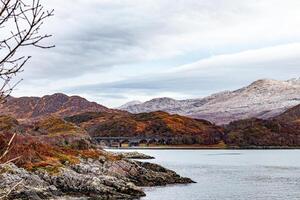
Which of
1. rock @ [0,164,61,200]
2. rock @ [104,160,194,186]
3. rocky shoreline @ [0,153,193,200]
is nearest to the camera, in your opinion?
rock @ [0,164,61,200]

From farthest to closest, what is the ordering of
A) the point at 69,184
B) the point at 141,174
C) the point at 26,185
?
1. the point at 141,174
2. the point at 69,184
3. the point at 26,185

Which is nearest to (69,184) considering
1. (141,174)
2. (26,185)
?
(26,185)

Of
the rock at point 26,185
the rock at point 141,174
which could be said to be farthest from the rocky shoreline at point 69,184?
the rock at point 141,174

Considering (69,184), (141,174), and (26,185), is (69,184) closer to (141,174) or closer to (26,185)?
(26,185)

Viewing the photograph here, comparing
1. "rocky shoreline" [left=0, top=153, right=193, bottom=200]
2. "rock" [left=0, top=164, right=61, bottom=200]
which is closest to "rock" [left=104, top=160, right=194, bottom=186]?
"rocky shoreline" [left=0, top=153, right=193, bottom=200]

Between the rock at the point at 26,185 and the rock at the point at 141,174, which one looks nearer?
the rock at the point at 26,185

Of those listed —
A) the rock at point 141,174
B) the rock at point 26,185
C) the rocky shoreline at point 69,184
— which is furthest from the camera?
the rock at point 141,174

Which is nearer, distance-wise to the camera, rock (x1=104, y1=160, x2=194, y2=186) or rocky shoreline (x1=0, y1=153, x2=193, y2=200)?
rocky shoreline (x1=0, y1=153, x2=193, y2=200)

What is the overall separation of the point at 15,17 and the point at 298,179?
99331 mm

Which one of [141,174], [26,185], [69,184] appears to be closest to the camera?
[26,185]

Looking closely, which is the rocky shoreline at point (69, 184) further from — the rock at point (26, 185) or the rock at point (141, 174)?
the rock at point (141, 174)

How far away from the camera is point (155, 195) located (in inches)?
2758

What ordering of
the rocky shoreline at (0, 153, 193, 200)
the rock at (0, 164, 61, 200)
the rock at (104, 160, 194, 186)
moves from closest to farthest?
the rock at (0, 164, 61, 200) < the rocky shoreline at (0, 153, 193, 200) < the rock at (104, 160, 194, 186)

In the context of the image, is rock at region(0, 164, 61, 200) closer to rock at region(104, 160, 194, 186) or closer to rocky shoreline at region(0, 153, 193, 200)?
rocky shoreline at region(0, 153, 193, 200)
